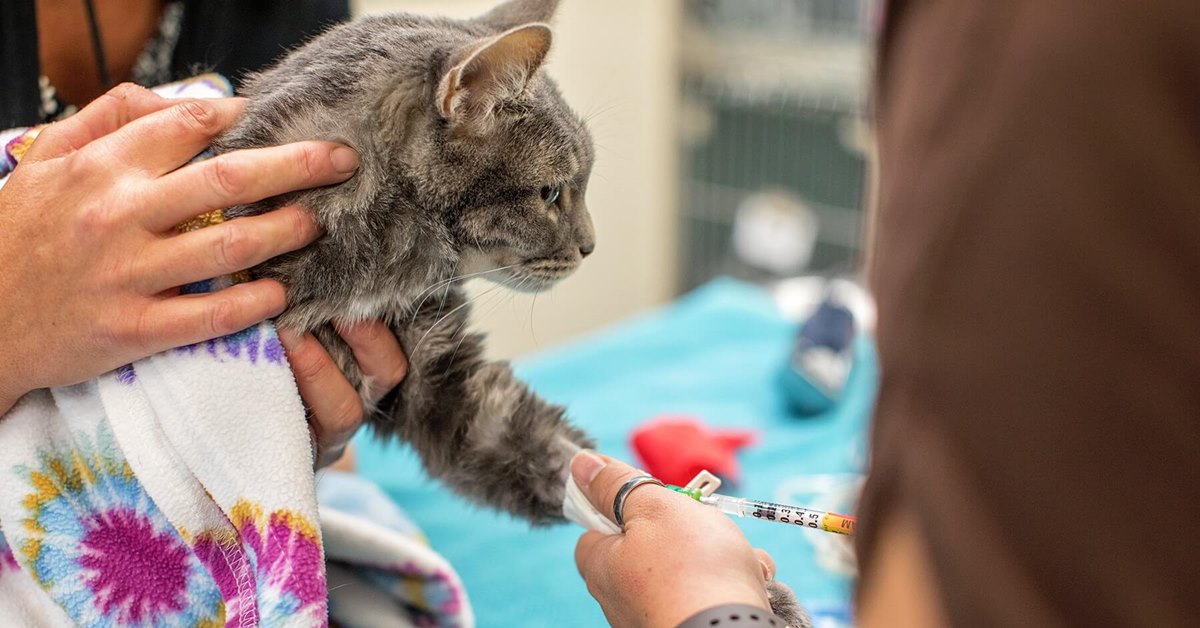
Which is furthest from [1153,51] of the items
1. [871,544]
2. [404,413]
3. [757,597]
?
[404,413]

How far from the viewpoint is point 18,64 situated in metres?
0.87

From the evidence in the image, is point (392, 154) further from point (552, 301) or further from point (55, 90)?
point (552, 301)

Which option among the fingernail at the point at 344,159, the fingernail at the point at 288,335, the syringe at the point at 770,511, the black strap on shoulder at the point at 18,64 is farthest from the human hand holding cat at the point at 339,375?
the black strap on shoulder at the point at 18,64

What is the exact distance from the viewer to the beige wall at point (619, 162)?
1120mm

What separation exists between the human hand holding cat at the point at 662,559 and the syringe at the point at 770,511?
40 mm

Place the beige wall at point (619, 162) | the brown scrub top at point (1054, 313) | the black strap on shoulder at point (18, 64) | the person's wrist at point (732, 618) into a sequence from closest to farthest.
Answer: the brown scrub top at point (1054, 313) → the person's wrist at point (732, 618) → the black strap on shoulder at point (18, 64) → the beige wall at point (619, 162)

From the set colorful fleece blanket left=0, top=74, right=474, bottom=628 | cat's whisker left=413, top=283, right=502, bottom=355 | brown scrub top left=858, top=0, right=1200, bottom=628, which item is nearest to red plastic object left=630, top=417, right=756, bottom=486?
cat's whisker left=413, top=283, right=502, bottom=355

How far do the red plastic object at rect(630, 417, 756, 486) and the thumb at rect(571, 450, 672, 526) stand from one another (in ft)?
0.43

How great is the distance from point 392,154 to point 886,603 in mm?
465

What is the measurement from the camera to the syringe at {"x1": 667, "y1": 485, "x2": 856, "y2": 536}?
734 millimetres

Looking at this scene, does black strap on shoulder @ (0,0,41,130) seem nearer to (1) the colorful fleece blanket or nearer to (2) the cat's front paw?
(1) the colorful fleece blanket

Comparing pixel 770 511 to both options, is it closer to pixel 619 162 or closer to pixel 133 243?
pixel 133 243

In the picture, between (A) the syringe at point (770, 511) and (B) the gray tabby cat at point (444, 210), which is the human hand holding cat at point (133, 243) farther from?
(A) the syringe at point (770, 511)

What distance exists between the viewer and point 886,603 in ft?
1.40
